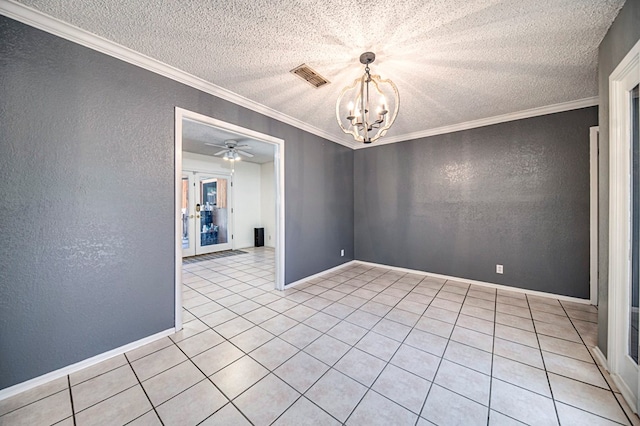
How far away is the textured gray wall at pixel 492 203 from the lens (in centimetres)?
298

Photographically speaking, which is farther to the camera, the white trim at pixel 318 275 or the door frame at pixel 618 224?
the white trim at pixel 318 275

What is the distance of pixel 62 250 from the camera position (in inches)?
67.1

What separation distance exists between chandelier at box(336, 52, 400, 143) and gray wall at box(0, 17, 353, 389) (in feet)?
5.49

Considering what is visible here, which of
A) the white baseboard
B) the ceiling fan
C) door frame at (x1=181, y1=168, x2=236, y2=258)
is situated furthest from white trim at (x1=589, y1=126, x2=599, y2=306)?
door frame at (x1=181, y1=168, x2=236, y2=258)

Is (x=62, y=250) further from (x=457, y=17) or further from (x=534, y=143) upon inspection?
(x=534, y=143)

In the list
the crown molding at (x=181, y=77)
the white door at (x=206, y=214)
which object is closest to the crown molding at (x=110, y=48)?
the crown molding at (x=181, y=77)

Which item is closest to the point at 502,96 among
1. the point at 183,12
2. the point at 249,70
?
the point at 249,70

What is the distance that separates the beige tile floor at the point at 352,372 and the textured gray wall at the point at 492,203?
2.26 feet

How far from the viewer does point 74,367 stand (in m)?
1.73

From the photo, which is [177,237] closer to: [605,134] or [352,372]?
[352,372]

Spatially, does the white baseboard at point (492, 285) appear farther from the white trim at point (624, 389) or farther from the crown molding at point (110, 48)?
the crown molding at point (110, 48)

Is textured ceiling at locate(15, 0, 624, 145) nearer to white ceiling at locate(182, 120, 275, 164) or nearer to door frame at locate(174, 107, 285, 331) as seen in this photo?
door frame at locate(174, 107, 285, 331)

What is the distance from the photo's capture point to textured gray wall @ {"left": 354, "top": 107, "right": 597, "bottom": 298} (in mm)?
2979

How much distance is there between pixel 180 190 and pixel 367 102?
2.07 m
